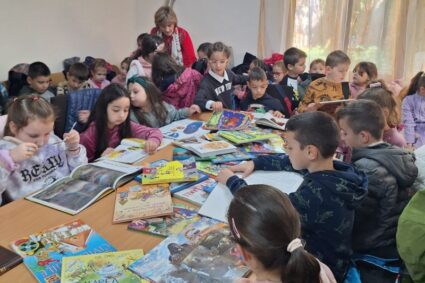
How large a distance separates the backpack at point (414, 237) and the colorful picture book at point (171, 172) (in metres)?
0.73

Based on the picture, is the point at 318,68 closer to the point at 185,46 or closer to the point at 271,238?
the point at 185,46

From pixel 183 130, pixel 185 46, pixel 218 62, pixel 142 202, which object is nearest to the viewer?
pixel 142 202

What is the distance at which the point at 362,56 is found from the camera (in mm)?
4328

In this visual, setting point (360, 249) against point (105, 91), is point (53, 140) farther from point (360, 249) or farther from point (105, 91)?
point (360, 249)

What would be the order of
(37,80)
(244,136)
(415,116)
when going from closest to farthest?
(244,136)
(415,116)
(37,80)

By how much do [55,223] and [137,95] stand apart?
1.21 meters

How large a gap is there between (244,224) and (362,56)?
13.4 feet

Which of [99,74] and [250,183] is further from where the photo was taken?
[99,74]

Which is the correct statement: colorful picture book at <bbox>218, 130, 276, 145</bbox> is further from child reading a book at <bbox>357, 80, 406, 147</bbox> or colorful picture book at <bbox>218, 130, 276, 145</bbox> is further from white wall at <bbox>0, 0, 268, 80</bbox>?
white wall at <bbox>0, 0, 268, 80</bbox>

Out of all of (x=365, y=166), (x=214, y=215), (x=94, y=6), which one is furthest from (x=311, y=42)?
(x=214, y=215)

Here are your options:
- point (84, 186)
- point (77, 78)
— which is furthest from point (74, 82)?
point (84, 186)

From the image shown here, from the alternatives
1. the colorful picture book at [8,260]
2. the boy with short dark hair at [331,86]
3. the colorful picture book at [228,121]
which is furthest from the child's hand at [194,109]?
the colorful picture book at [8,260]

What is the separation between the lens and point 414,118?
3.09 meters

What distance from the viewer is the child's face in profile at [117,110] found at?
6.44ft
